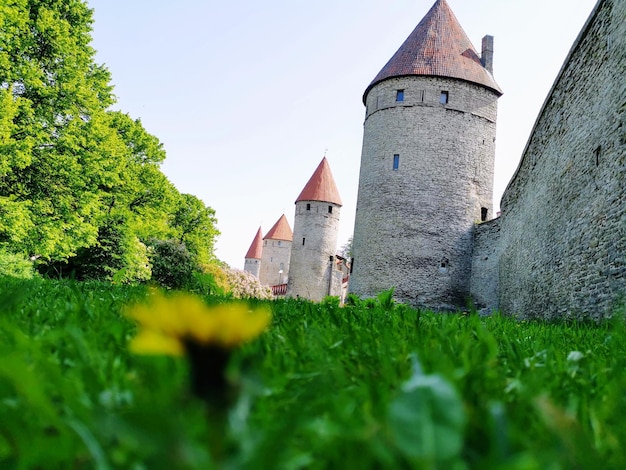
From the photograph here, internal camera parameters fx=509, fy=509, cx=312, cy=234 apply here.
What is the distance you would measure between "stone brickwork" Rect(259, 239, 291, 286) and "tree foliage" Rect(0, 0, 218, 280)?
40.5 metres

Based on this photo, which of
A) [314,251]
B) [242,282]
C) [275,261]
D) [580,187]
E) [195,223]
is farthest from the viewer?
[275,261]

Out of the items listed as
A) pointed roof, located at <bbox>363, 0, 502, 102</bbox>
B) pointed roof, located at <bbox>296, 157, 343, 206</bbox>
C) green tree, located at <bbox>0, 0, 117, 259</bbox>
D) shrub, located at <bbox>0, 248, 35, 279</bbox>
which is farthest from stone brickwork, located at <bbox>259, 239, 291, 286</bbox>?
shrub, located at <bbox>0, 248, 35, 279</bbox>

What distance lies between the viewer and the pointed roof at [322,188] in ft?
136

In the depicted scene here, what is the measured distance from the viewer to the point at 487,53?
24203mm

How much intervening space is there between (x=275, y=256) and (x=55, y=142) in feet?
147

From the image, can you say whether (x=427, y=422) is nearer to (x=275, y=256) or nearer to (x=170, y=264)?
(x=170, y=264)

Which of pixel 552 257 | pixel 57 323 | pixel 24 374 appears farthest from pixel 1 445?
pixel 552 257

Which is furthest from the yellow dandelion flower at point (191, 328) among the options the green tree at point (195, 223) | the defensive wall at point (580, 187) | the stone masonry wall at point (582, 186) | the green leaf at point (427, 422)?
the green tree at point (195, 223)

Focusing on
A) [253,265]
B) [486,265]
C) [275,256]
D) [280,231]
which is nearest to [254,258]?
[253,265]

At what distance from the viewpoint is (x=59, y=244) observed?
14469mm

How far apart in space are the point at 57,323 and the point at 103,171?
16.3 meters

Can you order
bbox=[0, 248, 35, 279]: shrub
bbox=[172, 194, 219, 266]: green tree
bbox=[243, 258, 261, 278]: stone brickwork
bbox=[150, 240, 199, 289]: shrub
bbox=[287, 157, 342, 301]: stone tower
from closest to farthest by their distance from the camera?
bbox=[0, 248, 35, 279]: shrub
bbox=[150, 240, 199, 289]: shrub
bbox=[172, 194, 219, 266]: green tree
bbox=[287, 157, 342, 301]: stone tower
bbox=[243, 258, 261, 278]: stone brickwork

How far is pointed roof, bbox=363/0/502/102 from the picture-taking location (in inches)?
884

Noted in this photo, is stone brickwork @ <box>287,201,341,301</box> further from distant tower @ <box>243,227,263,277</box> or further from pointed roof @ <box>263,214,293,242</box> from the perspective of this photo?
distant tower @ <box>243,227,263,277</box>
